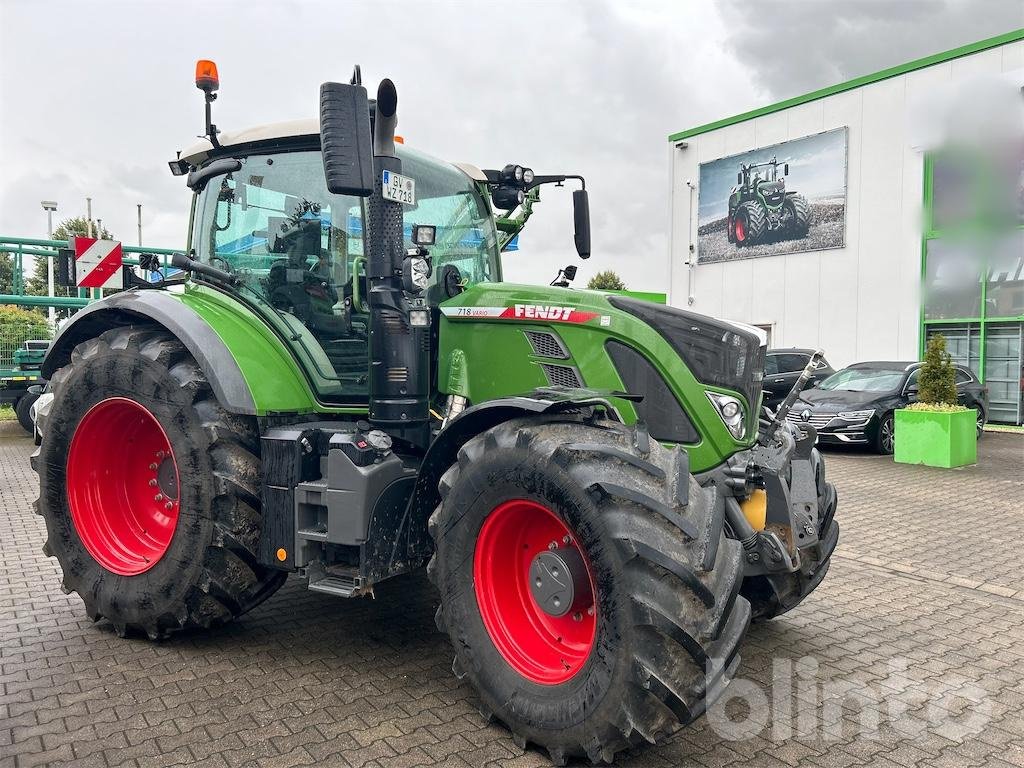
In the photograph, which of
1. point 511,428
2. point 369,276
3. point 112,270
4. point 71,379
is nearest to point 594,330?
point 511,428

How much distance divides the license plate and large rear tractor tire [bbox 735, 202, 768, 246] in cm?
1954

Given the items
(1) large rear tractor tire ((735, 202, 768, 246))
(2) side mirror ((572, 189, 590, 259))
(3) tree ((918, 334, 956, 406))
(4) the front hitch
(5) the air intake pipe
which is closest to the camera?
(4) the front hitch

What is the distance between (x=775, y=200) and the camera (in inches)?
851

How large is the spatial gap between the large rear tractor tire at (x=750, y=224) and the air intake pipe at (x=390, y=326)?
19.6 metres

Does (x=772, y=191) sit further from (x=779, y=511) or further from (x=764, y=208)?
(x=779, y=511)

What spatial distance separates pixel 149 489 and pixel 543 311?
102 inches

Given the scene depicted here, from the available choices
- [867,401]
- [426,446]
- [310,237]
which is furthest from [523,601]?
[867,401]

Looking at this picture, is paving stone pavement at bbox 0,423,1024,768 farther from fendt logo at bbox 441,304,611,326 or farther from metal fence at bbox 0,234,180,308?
metal fence at bbox 0,234,180,308

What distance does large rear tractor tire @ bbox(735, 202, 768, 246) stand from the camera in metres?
21.9

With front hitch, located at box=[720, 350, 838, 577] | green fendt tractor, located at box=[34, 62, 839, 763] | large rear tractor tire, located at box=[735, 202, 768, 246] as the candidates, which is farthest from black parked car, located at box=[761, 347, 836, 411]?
green fendt tractor, located at box=[34, 62, 839, 763]

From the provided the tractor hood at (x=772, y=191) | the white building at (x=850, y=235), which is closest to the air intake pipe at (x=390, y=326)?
the white building at (x=850, y=235)

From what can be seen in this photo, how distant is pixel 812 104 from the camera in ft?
67.7

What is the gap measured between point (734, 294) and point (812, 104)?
5.26 m

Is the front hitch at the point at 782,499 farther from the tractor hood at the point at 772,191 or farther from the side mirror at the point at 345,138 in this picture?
the tractor hood at the point at 772,191
